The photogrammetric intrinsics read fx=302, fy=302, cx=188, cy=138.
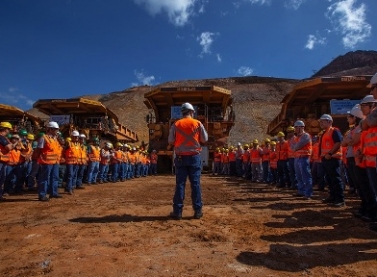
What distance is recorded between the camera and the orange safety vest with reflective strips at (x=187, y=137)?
14.3 feet

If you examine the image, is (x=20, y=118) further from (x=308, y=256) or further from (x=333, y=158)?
(x=308, y=256)

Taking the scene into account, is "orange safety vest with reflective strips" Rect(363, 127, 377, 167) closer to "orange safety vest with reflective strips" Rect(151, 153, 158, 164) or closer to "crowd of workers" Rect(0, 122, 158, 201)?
"crowd of workers" Rect(0, 122, 158, 201)

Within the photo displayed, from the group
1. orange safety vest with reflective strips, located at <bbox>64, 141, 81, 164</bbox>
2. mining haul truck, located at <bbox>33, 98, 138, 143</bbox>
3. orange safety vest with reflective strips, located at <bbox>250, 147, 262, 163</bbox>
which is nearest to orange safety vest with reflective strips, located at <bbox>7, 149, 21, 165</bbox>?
orange safety vest with reflective strips, located at <bbox>64, 141, 81, 164</bbox>

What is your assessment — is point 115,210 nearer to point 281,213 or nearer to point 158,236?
point 158,236

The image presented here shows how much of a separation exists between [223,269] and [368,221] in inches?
107

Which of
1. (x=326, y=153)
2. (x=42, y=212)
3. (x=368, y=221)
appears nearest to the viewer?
(x=368, y=221)

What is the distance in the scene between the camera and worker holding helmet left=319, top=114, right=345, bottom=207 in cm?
523

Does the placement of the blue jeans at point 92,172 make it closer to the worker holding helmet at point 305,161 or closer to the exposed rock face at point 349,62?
the worker holding helmet at point 305,161

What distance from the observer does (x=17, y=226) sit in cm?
372

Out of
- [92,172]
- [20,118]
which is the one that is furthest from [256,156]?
[20,118]

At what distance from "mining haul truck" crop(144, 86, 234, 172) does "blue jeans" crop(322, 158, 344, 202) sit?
38.2 feet

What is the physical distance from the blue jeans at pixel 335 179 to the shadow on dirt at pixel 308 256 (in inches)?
96.7

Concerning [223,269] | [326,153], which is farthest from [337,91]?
[223,269]

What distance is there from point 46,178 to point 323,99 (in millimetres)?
13190
